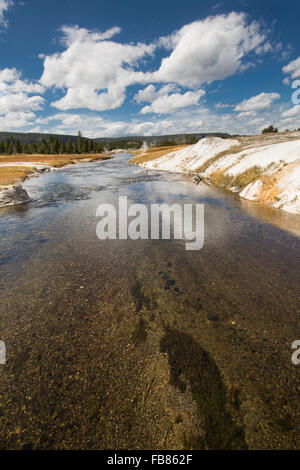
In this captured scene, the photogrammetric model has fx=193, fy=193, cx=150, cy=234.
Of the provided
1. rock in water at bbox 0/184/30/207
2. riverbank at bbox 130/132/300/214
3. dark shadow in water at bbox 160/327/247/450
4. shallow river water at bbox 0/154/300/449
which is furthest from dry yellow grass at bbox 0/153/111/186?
dark shadow in water at bbox 160/327/247/450

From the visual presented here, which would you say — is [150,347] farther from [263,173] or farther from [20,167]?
[20,167]

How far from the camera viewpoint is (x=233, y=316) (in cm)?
637

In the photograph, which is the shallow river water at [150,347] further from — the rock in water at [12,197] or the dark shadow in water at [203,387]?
the rock in water at [12,197]

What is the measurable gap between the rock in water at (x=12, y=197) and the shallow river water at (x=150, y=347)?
14139mm

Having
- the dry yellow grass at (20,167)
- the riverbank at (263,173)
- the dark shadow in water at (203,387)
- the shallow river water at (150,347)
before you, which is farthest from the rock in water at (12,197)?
the riverbank at (263,173)

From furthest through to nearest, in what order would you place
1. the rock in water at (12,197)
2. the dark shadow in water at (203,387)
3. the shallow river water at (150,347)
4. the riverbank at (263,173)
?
the rock in water at (12,197), the riverbank at (263,173), the shallow river water at (150,347), the dark shadow in water at (203,387)

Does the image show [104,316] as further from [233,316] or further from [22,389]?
[233,316]

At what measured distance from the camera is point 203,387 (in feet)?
14.6

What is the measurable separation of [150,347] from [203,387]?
1.62 meters

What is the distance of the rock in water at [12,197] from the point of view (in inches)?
856

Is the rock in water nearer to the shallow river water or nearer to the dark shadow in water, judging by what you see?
the shallow river water

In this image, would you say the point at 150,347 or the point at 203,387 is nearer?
the point at 203,387

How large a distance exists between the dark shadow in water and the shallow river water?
0.9 inches

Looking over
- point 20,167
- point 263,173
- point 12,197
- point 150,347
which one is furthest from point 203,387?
point 20,167
